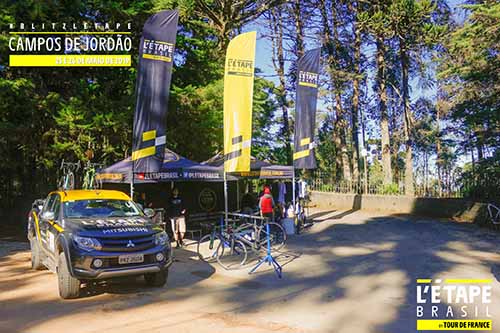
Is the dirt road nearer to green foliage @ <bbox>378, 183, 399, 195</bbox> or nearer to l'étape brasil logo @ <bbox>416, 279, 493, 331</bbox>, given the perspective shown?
l'étape brasil logo @ <bbox>416, 279, 493, 331</bbox>

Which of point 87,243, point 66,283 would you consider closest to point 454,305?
point 87,243

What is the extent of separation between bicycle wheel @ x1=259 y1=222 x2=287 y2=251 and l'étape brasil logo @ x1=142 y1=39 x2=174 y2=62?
16.1ft

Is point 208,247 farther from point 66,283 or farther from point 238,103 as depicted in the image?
point 66,283

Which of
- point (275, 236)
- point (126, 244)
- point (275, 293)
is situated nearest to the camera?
point (126, 244)

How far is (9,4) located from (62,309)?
11.4 meters

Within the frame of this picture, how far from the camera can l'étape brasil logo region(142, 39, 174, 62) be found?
396 inches

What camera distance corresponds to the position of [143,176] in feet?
37.1

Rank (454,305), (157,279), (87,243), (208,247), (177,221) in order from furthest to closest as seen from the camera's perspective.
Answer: (177,221) < (208,247) < (157,279) < (87,243) < (454,305)

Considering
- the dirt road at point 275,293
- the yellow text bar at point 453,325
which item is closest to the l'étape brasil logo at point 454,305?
the yellow text bar at point 453,325

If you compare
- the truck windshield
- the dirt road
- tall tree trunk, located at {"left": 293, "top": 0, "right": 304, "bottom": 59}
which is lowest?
the dirt road

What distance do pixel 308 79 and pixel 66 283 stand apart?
33.7 ft

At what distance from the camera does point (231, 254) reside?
994 centimetres

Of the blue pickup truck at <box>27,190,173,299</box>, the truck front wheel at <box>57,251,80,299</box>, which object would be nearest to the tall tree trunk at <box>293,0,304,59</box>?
the blue pickup truck at <box>27,190,173,299</box>

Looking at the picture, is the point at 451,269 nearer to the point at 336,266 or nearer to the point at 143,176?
the point at 336,266
